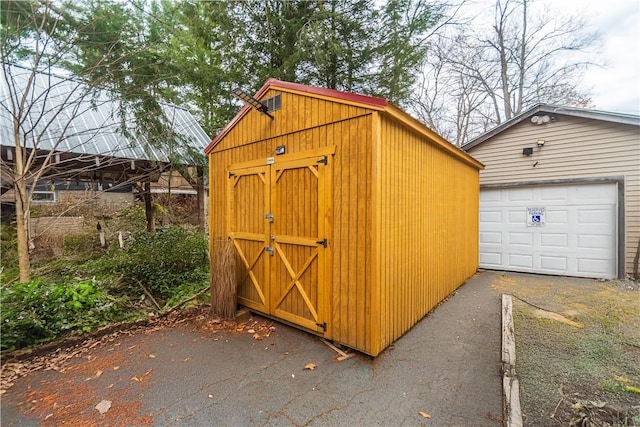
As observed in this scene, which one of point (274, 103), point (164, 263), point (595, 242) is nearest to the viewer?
point (274, 103)

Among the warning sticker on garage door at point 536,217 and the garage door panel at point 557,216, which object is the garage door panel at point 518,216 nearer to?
the warning sticker on garage door at point 536,217

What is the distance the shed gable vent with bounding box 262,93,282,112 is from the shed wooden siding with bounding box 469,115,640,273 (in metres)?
5.97

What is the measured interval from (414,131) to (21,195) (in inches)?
216

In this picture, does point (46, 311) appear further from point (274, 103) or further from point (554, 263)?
point (554, 263)

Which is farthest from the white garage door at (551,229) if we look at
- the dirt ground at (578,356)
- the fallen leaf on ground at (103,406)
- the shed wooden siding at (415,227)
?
the fallen leaf on ground at (103,406)

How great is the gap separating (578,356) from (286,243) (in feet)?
10.9

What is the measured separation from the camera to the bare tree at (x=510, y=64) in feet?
32.4

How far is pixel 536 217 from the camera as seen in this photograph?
648 centimetres

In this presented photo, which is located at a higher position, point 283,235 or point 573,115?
point 573,115

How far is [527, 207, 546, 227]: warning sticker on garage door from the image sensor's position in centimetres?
641

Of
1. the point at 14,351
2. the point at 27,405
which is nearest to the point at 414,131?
the point at 27,405

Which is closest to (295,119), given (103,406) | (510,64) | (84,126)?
(103,406)

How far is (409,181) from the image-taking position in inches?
137

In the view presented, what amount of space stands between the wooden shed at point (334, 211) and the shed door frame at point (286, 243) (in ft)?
0.05
